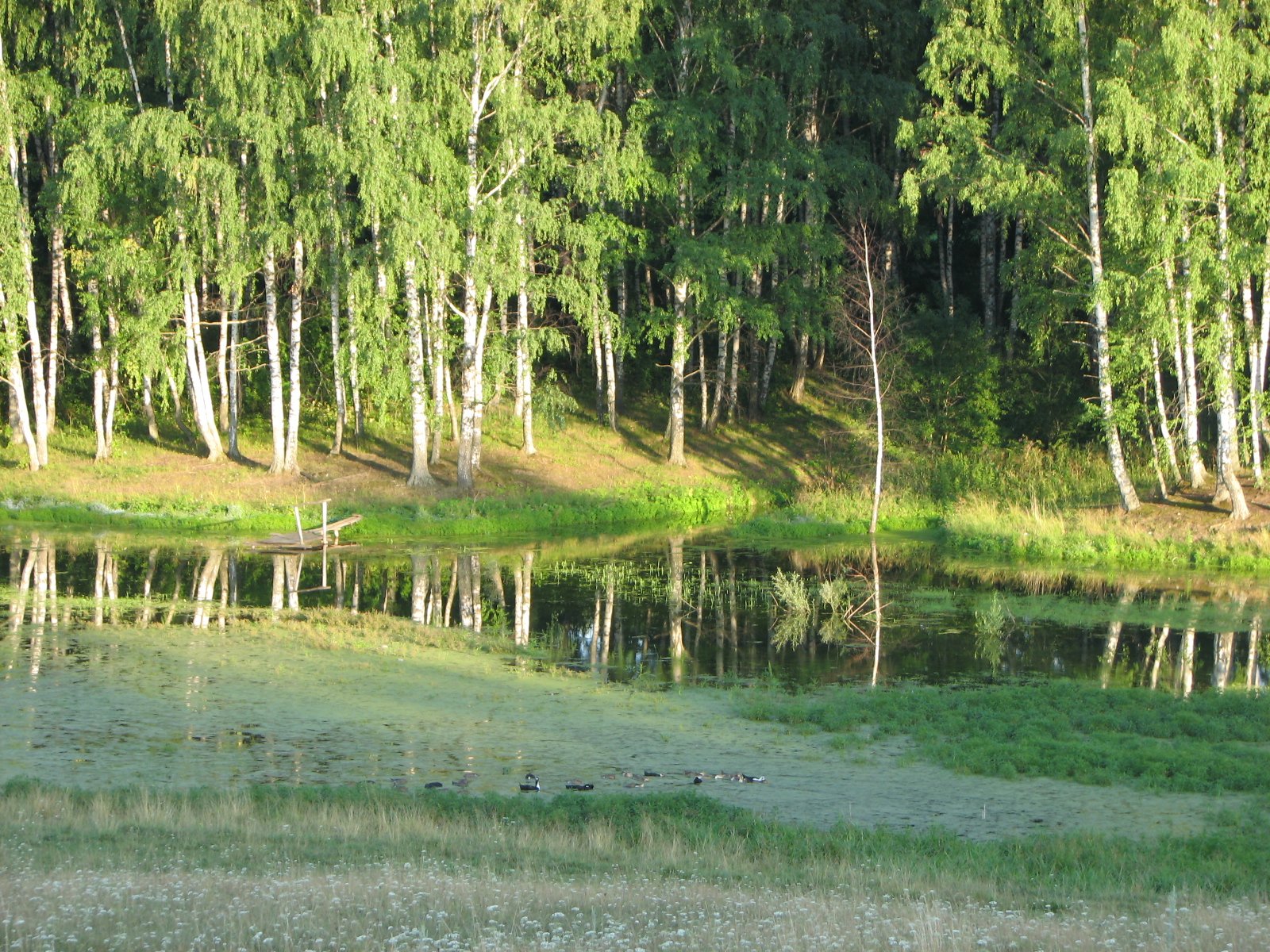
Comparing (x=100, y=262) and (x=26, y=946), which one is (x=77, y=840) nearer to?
(x=26, y=946)

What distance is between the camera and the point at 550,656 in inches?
739

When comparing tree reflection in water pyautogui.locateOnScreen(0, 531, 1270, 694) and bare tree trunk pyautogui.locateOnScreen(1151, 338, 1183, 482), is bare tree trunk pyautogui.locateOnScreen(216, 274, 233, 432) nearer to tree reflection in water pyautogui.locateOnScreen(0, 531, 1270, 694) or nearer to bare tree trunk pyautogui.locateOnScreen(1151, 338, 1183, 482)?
tree reflection in water pyautogui.locateOnScreen(0, 531, 1270, 694)

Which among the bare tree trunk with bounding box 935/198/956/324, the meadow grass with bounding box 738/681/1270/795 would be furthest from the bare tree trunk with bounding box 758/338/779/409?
the meadow grass with bounding box 738/681/1270/795

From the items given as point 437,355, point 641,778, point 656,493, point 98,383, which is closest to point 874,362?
point 656,493

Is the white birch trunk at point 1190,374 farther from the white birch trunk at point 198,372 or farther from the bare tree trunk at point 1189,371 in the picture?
the white birch trunk at point 198,372

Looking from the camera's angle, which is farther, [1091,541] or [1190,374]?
[1190,374]

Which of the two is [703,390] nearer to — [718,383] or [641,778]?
[718,383]

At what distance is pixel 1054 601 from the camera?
2325 cm

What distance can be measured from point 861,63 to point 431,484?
2409 centimetres

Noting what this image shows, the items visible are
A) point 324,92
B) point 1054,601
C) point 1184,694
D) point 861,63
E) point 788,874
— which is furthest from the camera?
point 861,63

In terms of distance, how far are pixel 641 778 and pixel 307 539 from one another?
1766 cm

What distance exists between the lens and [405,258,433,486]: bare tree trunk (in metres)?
33.2

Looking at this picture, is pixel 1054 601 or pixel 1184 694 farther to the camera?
pixel 1054 601

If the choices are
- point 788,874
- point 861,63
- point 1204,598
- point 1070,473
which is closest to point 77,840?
point 788,874
